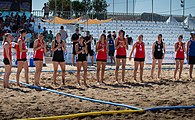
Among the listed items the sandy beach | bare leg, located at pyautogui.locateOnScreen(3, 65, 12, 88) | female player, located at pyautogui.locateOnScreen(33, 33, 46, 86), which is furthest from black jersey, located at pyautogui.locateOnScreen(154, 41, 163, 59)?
bare leg, located at pyautogui.locateOnScreen(3, 65, 12, 88)

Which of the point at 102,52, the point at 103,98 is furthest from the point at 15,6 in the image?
the point at 103,98

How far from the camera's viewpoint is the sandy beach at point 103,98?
7.75m

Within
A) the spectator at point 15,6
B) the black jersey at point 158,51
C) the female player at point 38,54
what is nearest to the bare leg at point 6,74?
the female player at point 38,54

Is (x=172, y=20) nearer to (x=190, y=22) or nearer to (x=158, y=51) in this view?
(x=190, y=22)

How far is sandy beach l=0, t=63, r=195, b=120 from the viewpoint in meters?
7.75

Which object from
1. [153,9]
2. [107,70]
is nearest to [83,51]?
[107,70]

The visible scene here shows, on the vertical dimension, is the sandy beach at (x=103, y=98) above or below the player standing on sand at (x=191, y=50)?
below

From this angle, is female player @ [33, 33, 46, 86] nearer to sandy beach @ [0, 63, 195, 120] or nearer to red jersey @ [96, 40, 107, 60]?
sandy beach @ [0, 63, 195, 120]

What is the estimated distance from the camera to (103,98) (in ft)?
31.9

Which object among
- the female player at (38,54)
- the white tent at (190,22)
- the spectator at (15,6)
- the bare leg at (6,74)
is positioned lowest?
the bare leg at (6,74)

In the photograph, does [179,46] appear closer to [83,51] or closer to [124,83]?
[124,83]

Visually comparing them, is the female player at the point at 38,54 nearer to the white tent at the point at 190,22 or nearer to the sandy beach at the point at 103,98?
the sandy beach at the point at 103,98

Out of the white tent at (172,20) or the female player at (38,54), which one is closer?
the female player at (38,54)

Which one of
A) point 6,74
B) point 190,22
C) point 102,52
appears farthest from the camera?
point 190,22
